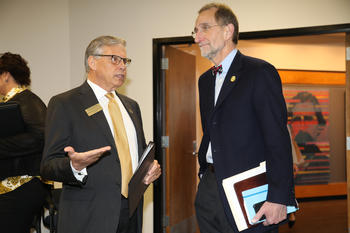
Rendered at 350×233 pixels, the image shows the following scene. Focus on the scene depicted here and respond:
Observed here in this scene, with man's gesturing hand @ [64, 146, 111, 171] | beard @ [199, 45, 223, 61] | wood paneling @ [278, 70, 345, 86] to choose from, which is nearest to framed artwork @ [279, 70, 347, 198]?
wood paneling @ [278, 70, 345, 86]

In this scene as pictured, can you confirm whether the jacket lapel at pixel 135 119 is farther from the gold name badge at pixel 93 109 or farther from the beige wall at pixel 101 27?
the beige wall at pixel 101 27

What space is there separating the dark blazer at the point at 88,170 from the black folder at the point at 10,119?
27.7 inches

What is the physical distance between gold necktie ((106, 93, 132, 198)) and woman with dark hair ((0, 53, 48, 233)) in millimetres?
808

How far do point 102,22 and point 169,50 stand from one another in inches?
35.5

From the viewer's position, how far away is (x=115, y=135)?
2.09 meters

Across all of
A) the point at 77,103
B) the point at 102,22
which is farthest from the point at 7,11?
the point at 77,103

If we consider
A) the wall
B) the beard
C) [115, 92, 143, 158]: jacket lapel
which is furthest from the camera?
the wall

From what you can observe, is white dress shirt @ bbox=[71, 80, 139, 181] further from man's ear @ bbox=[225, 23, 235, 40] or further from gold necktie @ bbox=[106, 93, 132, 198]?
man's ear @ bbox=[225, 23, 235, 40]

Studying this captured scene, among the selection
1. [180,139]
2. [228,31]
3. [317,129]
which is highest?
[228,31]

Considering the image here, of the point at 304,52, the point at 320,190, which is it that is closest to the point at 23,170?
the point at 304,52

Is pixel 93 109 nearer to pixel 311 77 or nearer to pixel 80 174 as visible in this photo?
pixel 80 174

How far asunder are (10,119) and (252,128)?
1.74 m

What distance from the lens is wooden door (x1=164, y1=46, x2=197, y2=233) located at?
4.41 m

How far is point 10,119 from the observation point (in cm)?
257
